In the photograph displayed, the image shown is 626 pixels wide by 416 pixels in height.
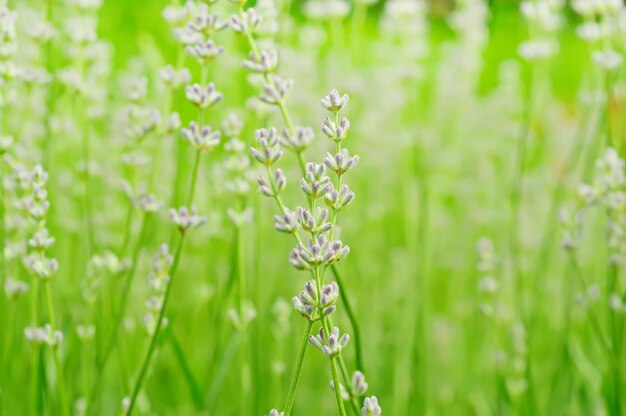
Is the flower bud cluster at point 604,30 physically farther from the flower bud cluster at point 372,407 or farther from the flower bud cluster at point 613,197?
the flower bud cluster at point 372,407

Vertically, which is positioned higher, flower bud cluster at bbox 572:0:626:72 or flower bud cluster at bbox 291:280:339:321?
flower bud cluster at bbox 572:0:626:72

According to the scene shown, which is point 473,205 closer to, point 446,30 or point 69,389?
point 69,389

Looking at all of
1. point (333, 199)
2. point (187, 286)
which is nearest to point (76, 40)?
point (333, 199)

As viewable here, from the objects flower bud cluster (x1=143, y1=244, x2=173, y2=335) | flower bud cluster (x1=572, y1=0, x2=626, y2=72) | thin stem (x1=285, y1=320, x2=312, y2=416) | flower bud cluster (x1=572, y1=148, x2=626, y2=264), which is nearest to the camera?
thin stem (x1=285, y1=320, x2=312, y2=416)

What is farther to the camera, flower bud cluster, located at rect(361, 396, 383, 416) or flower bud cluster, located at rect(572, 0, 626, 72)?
flower bud cluster, located at rect(572, 0, 626, 72)

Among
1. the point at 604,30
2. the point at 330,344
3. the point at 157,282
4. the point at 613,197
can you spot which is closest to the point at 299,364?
the point at 330,344

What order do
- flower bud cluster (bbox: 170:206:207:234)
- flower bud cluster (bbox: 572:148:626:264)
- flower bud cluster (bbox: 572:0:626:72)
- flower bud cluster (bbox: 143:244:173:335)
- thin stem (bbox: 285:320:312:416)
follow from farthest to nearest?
flower bud cluster (bbox: 572:0:626:72)
flower bud cluster (bbox: 572:148:626:264)
flower bud cluster (bbox: 143:244:173:335)
flower bud cluster (bbox: 170:206:207:234)
thin stem (bbox: 285:320:312:416)

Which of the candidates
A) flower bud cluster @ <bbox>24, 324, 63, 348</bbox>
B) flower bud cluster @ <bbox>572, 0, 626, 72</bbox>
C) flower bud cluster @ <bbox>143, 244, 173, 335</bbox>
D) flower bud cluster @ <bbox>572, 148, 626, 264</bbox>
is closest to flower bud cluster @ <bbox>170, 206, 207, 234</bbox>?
flower bud cluster @ <bbox>143, 244, 173, 335</bbox>

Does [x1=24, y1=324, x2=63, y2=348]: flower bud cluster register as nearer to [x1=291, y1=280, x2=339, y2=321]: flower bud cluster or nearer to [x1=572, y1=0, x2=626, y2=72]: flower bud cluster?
[x1=291, y1=280, x2=339, y2=321]: flower bud cluster

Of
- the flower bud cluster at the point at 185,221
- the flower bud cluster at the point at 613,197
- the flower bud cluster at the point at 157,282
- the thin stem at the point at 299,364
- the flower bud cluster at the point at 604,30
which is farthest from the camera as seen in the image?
the flower bud cluster at the point at 604,30

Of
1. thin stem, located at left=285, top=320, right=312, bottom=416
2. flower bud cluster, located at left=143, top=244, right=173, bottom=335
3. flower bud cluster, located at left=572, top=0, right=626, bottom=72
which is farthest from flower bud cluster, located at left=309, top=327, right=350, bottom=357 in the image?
flower bud cluster, located at left=572, top=0, right=626, bottom=72

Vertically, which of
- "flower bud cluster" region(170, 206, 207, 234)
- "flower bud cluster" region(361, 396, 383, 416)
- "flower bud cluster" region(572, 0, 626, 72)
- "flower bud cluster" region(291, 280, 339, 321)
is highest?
"flower bud cluster" region(572, 0, 626, 72)

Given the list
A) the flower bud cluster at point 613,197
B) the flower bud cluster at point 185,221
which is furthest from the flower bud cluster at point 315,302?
the flower bud cluster at point 613,197
